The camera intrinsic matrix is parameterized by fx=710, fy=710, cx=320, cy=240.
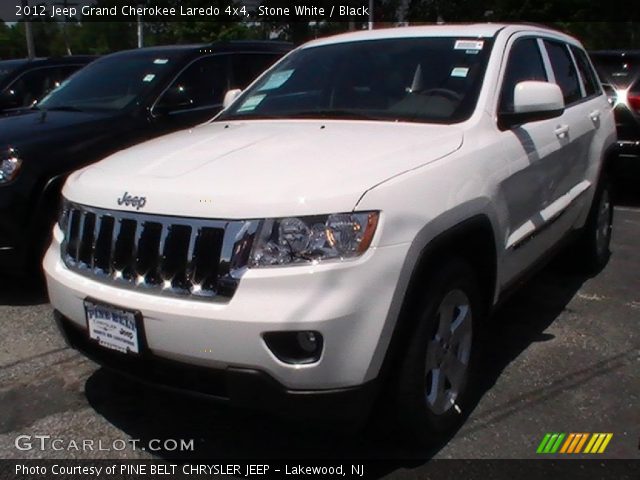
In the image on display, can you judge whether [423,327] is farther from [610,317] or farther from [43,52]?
[43,52]

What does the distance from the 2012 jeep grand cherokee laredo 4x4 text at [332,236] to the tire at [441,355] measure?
10 mm

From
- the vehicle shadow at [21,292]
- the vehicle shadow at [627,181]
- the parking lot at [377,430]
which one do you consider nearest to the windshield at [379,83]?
the parking lot at [377,430]

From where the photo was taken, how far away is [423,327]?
2723mm

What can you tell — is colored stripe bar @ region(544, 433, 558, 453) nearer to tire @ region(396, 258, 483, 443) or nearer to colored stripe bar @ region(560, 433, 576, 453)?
colored stripe bar @ region(560, 433, 576, 453)

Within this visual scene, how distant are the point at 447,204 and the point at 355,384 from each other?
83 cm

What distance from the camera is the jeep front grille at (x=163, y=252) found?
250 cm

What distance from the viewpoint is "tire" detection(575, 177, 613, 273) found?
506cm

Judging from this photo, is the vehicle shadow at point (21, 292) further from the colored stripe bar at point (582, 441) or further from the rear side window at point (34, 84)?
the rear side window at point (34, 84)

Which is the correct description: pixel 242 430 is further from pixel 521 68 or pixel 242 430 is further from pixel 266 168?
pixel 521 68

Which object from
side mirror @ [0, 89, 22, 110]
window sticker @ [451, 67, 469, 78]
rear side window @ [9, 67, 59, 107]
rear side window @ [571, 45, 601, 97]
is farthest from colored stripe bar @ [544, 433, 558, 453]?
rear side window @ [9, 67, 59, 107]

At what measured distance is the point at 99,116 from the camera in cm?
531

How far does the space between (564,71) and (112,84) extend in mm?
3618

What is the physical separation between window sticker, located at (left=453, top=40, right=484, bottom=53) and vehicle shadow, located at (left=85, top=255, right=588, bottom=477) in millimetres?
1673

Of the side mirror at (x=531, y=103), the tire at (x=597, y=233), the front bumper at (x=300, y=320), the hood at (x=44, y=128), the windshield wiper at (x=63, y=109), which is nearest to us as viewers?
the front bumper at (x=300, y=320)
